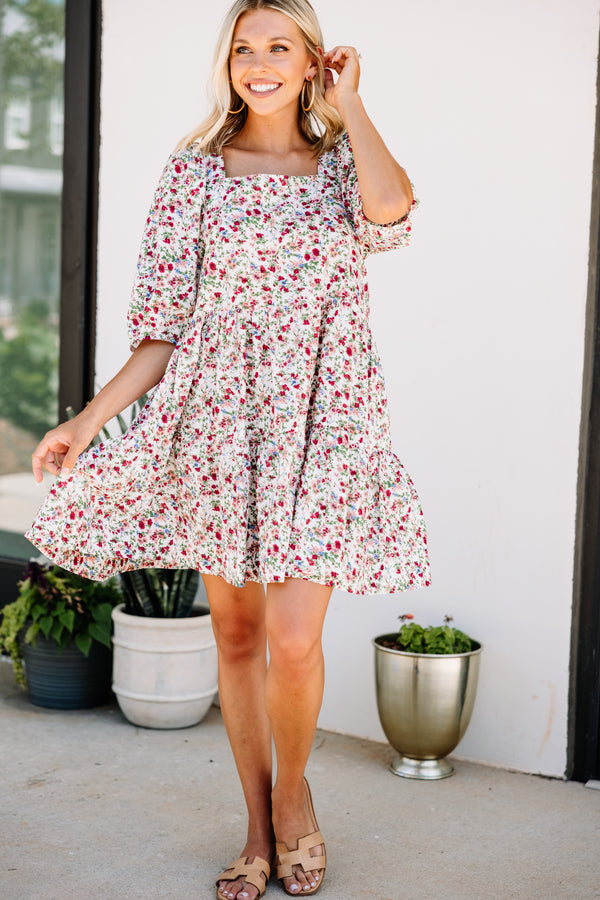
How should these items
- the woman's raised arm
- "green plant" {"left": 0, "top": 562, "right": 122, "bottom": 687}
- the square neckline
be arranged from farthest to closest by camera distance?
"green plant" {"left": 0, "top": 562, "right": 122, "bottom": 687} → the square neckline → the woman's raised arm

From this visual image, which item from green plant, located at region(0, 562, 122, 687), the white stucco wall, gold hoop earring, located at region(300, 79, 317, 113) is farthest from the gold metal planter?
gold hoop earring, located at region(300, 79, 317, 113)

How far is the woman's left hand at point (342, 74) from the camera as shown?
88.8 inches

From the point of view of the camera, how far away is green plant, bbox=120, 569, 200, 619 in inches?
140

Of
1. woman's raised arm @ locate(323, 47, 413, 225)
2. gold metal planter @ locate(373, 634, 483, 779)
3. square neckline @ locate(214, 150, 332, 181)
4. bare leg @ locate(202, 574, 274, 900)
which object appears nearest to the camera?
woman's raised arm @ locate(323, 47, 413, 225)

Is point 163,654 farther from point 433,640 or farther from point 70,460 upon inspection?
point 70,460

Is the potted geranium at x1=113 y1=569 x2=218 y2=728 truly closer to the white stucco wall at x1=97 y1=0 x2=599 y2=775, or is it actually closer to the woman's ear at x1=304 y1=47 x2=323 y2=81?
the white stucco wall at x1=97 y1=0 x2=599 y2=775

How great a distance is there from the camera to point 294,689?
229 centimetres

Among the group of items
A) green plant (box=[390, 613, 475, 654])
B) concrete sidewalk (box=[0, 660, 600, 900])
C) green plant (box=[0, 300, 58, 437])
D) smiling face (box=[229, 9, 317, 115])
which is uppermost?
smiling face (box=[229, 9, 317, 115])

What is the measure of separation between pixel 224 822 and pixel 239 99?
1.79 meters

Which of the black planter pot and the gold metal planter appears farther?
the black planter pot

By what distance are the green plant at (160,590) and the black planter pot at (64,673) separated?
0.27 m

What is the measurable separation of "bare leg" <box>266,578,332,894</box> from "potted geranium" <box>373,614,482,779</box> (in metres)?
0.75

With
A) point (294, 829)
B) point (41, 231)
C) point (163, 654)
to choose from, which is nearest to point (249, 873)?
point (294, 829)

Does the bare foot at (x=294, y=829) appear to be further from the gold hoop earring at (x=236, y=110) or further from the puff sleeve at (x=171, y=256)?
the gold hoop earring at (x=236, y=110)
